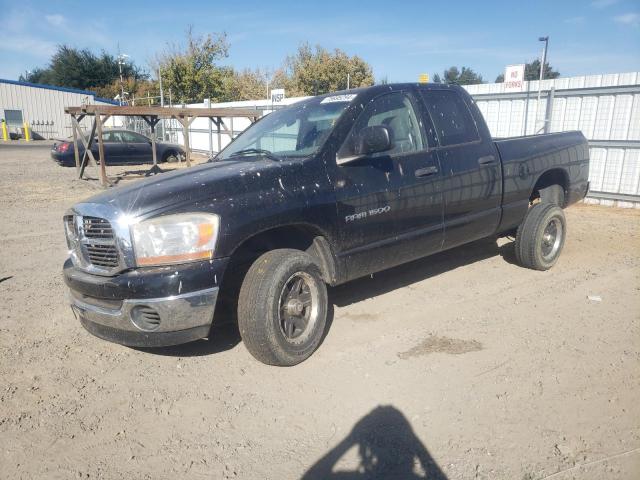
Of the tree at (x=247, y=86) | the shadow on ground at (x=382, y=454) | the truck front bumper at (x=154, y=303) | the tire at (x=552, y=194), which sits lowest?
the shadow on ground at (x=382, y=454)

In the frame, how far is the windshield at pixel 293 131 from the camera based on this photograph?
13.5ft

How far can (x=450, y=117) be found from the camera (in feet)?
16.1

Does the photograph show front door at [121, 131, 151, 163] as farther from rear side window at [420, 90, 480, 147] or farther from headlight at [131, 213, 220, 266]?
headlight at [131, 213, 220, 266]

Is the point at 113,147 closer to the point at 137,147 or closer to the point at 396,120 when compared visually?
the point at 137,147

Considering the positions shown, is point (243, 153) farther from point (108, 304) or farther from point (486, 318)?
point (486, 318)

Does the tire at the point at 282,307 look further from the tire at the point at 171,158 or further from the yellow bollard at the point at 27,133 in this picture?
the yellow bollard at the point at 27,133

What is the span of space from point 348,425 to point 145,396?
4.56 feet

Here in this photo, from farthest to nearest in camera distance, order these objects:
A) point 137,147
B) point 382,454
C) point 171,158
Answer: point 171,158, point 137,147, point 382,454

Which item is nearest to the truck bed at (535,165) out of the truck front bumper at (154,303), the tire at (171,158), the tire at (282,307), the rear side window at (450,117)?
the rear side window at (450,117)

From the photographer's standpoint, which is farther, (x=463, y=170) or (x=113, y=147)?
(x=113, y=147)

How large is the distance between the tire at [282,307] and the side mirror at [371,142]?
885mm

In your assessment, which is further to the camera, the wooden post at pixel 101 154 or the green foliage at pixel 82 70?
the green foliage at pixel 82 70

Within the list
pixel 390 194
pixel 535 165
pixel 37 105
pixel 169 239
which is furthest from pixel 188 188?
pixel 37 105

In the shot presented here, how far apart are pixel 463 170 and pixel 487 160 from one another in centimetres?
41
